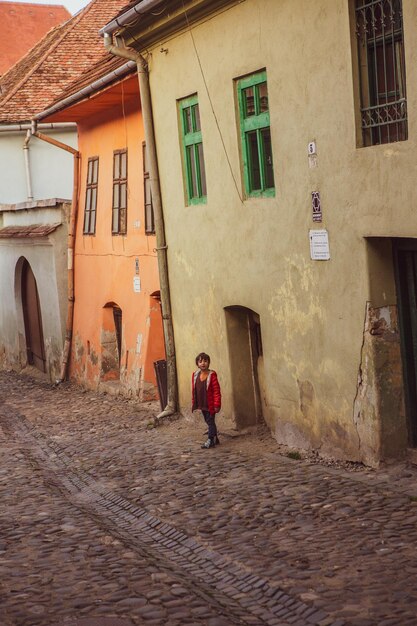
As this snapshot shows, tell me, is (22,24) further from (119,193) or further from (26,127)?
(119,193)

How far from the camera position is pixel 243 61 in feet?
40.3

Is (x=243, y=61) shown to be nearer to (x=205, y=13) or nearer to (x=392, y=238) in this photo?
(x=205, y=13)

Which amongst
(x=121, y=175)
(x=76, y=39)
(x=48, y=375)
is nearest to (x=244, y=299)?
(x=121, y=175)

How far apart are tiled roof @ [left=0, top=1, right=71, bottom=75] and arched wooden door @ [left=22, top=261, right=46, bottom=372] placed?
14.2m

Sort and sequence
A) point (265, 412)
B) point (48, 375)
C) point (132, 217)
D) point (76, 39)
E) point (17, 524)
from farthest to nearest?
point (76, 39), point (48, 375), point (132, 217), point (265, 412), point (17, 524)

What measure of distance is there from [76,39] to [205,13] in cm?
1395

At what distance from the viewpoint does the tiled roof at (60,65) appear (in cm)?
2581

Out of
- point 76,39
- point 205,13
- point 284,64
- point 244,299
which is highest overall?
point 76,39

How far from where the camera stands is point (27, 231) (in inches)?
918

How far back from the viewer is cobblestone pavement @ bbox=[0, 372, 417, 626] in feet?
23.5

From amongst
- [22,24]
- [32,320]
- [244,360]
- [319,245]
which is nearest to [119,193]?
[244,360]

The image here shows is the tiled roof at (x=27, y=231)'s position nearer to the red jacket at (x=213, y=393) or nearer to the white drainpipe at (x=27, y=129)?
the white drainpipe at (x=27, y=129)

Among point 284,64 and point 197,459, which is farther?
point 197,459

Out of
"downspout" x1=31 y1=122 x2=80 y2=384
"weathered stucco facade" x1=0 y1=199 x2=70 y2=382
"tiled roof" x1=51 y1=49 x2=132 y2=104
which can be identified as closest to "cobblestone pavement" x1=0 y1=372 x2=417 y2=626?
"tiled roof" x1=51 y1=49 x2=132 y2=104
